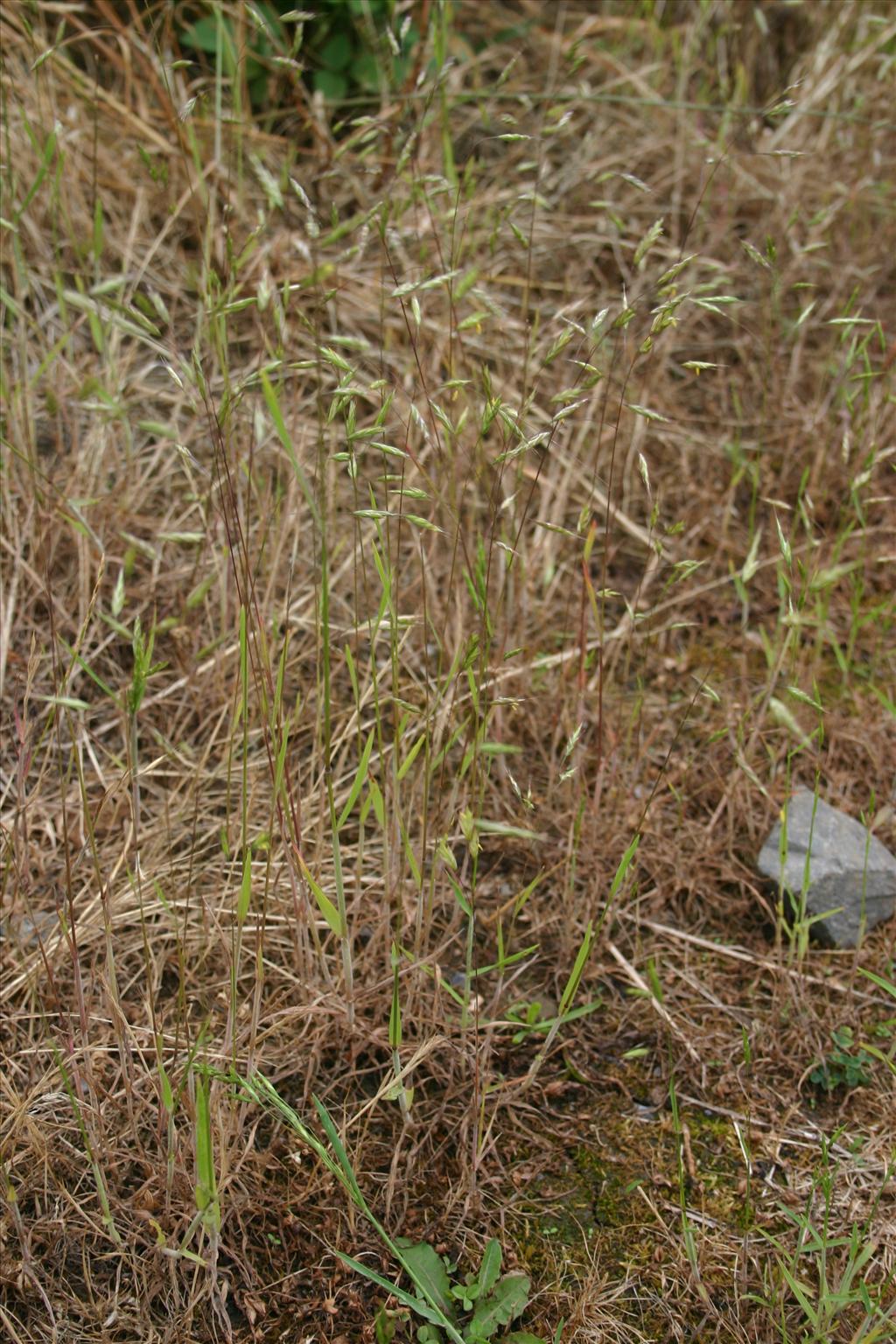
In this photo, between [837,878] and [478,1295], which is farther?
[837,878]

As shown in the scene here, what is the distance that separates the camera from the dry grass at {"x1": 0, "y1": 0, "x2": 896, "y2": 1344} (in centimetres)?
149

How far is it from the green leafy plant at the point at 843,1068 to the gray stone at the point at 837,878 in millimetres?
176

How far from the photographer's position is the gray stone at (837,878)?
6.15 feet

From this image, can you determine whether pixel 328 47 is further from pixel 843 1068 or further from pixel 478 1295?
pixel 478 1295

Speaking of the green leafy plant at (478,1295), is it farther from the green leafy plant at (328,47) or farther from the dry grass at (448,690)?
the green leafy plant at (328,47)

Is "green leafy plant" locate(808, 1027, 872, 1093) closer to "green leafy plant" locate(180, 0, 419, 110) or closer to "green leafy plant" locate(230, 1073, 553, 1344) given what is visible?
"green leafy plant" locate(230, 1073, 553, 1344)

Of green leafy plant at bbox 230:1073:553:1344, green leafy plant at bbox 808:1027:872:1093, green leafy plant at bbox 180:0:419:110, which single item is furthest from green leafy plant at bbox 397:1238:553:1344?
green leafy plant at bbox 180:0:419:110

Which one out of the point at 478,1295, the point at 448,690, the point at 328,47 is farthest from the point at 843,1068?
the point at 328,47

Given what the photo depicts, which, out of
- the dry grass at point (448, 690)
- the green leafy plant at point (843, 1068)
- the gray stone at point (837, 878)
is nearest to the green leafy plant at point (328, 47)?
the dry grass at point (448, 690)

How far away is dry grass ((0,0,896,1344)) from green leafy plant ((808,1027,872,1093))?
0.05ft

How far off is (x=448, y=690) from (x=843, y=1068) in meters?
0.78

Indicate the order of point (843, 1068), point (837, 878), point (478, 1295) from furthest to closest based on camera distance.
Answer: point (837, 878) < point (843, 1068) < point (478, 1295)

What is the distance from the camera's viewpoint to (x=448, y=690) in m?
1.79

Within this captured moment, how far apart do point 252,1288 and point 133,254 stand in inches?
81.7
